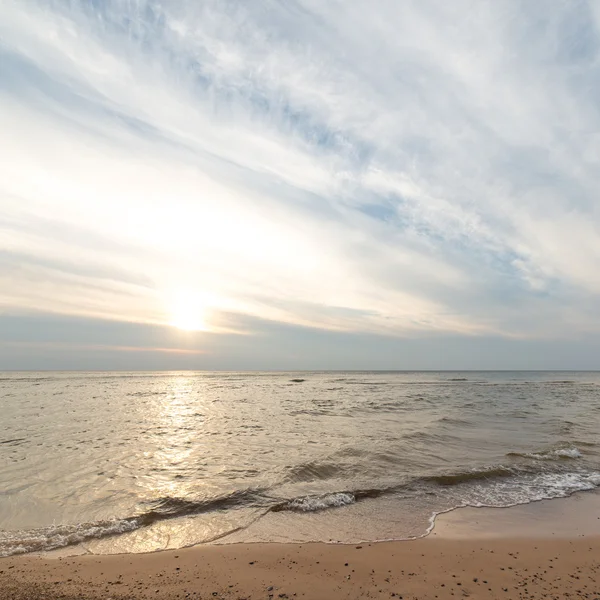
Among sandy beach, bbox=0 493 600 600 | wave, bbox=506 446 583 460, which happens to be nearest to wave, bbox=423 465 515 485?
wave, bbox=506 446 583 460

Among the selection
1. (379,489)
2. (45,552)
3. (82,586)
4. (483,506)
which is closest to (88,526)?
(45,552)

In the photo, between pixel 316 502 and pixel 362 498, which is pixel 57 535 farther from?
pixel 362 498

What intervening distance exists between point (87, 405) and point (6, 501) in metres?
21.1

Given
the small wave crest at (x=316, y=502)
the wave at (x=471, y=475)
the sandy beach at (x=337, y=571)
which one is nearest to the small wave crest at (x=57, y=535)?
the sandy beach at (x=337, y=571)

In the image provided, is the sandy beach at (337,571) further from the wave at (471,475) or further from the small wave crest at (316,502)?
the wave at (471,475)

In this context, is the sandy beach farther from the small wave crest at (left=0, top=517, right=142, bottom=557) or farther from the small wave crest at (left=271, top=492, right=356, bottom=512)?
the small wave crest at (left=271, top=492, right=356, bottom=512)

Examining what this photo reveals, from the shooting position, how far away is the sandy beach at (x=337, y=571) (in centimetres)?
509

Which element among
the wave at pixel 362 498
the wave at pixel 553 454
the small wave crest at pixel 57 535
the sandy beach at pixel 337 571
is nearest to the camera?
the sandy beach at pixel 337 571

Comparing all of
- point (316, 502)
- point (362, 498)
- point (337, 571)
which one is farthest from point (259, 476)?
point (337, 571)

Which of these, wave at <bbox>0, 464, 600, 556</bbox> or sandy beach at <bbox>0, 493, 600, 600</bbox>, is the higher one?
sandy beach at <bbox>0, 493, 600, 600</bbox>

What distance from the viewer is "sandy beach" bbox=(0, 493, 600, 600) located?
5090 millimetres

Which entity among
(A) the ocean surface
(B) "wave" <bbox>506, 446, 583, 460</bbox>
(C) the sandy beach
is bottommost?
(A) the ocean surface

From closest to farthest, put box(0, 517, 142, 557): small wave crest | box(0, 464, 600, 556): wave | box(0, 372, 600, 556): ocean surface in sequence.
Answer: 1. box(0, 517, 142, 557): small wave crest
2. box(0, 464, 600, 556): wave
3. box(0, 372, 600, 556): ocean surface

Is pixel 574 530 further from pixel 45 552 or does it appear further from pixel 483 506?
pixel 45 552
